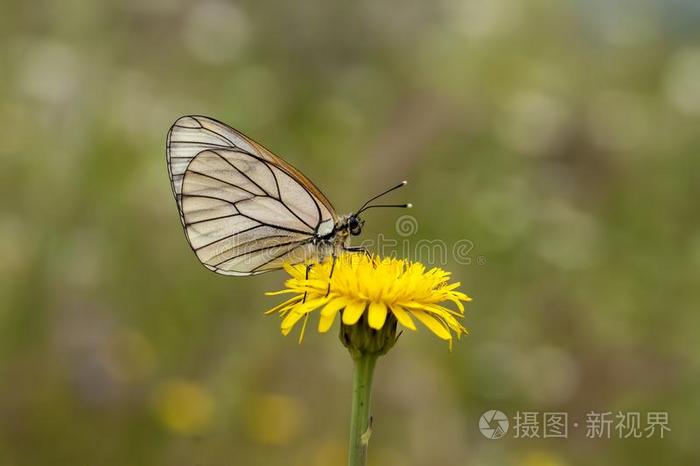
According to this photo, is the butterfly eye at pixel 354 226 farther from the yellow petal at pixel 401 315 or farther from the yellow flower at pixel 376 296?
the yellow petal at pixel 401 315

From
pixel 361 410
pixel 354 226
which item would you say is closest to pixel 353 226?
pixel 354 226

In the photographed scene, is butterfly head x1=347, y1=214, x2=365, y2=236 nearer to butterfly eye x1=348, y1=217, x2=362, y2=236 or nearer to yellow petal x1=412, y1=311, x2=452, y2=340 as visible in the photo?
butterfly eye x1=348, y1=217, x2=362, y2=236

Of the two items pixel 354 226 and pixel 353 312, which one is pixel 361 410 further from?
pixel 354 226

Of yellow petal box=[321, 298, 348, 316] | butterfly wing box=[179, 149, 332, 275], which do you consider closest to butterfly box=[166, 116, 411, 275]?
butterfly wing box=[179, 149, 332, 275]

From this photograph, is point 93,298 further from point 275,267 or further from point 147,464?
point 275,267

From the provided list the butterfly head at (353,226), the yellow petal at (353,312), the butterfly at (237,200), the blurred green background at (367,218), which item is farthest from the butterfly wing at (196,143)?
the blurred green background at (367,218)

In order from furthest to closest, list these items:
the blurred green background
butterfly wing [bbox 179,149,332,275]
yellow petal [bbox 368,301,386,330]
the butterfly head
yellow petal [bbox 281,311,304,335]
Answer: the blurred green background, butterfly wing [bbox 179,149,332,275], the butterfly head, yellow petal [bbox 281,311,304,335], yellow petal [bbox 368,301,386,330]
